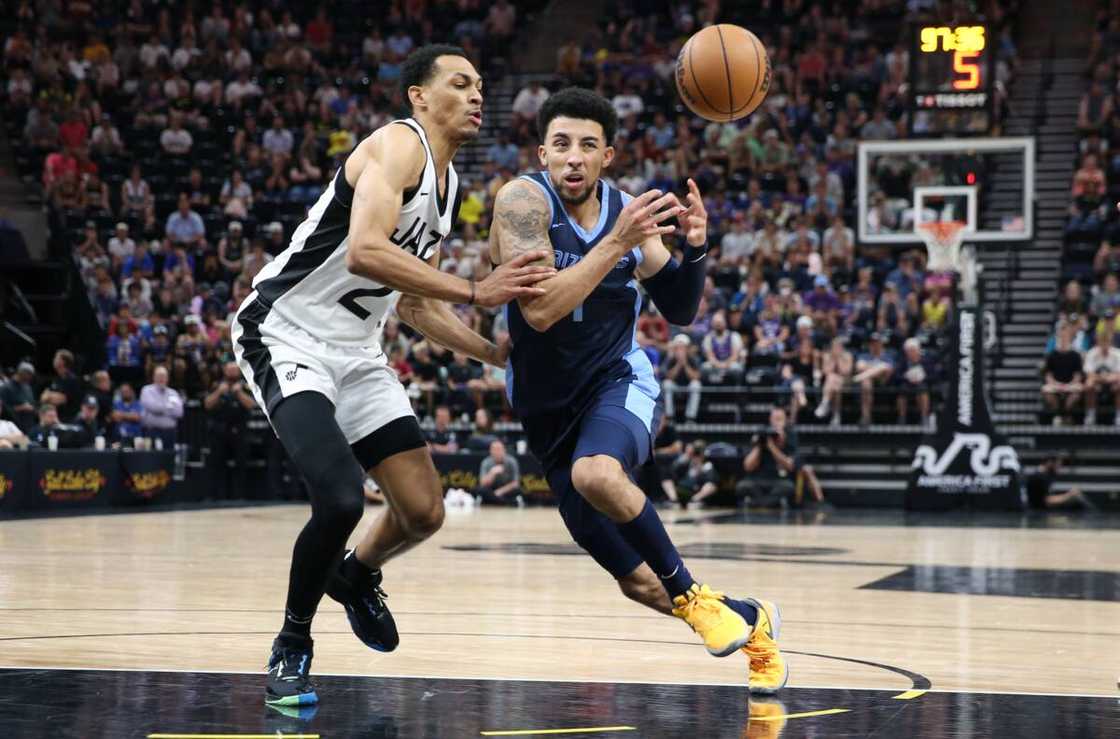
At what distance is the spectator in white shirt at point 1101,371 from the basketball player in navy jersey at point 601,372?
14027 mm

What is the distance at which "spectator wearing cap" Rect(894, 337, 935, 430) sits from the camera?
1906 centimetres

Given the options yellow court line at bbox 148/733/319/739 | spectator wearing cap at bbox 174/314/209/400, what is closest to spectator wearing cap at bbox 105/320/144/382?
spectator wearing cap at bbox 174/314/209/400

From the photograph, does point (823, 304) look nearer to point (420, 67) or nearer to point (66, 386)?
point (66, 386)

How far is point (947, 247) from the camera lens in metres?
18.2

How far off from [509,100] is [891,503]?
11.7 metres

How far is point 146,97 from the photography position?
2633cm

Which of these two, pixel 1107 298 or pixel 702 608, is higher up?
pixel 1107 298

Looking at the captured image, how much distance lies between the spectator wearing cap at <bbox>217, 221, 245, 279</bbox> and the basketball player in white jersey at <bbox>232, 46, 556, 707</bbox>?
58.3 feet

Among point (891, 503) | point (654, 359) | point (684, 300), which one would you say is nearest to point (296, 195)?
point (654, 359)

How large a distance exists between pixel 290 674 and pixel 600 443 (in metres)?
1.28

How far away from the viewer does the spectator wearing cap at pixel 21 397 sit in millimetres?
17719

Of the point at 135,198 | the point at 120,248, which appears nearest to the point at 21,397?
the point at 120,248

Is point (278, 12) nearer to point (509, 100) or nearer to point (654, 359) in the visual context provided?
point (509, 100)

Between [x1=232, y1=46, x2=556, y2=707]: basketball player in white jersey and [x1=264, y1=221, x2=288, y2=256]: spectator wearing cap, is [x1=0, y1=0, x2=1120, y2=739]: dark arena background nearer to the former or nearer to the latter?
[x1=264, y1=221, x2=288, y2=256]: spectator wearing cap
